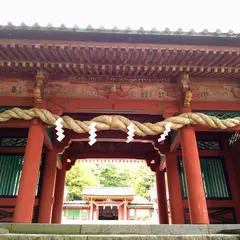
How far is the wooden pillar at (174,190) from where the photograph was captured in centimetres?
733

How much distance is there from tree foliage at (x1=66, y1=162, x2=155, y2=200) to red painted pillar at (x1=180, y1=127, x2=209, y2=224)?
28924 millimetres

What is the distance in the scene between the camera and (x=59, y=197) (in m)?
9.48

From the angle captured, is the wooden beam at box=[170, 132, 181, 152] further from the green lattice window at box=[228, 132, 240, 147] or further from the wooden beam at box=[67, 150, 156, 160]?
the wooden beam at box=[67, 150, 156, 160]

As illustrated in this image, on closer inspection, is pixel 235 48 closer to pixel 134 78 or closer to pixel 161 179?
pixel 134 78

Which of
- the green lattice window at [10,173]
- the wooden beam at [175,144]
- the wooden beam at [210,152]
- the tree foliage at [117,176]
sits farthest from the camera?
the tree foliage at [117,176]

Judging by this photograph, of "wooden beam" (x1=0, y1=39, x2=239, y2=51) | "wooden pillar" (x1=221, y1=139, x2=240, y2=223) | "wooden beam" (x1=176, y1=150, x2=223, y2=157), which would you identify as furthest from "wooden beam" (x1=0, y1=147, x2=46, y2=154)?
"wooden pillar" (x1=221, y1=139, x2=240, y2=223)

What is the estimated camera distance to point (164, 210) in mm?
9711

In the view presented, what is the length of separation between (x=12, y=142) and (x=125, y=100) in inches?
171

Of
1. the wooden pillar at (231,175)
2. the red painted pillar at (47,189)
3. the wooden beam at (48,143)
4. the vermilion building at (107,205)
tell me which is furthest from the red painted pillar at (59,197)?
the vermilion building at (107,205)

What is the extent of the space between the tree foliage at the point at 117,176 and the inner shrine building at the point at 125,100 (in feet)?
87.0

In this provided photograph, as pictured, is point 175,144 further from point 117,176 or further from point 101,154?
point 117,176

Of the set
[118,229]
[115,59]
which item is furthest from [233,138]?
[118,229]

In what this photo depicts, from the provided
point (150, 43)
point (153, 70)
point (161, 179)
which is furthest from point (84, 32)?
point (161, 179)

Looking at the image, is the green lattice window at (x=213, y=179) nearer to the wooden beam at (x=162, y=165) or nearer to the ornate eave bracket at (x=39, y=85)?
the wooden beam at (x=162, y=165)
